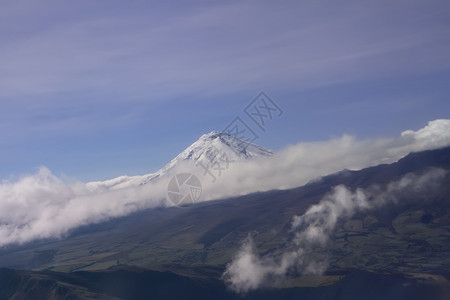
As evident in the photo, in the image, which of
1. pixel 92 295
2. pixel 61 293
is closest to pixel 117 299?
pixel 92 295

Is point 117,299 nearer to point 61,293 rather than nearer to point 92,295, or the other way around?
point 92,295
